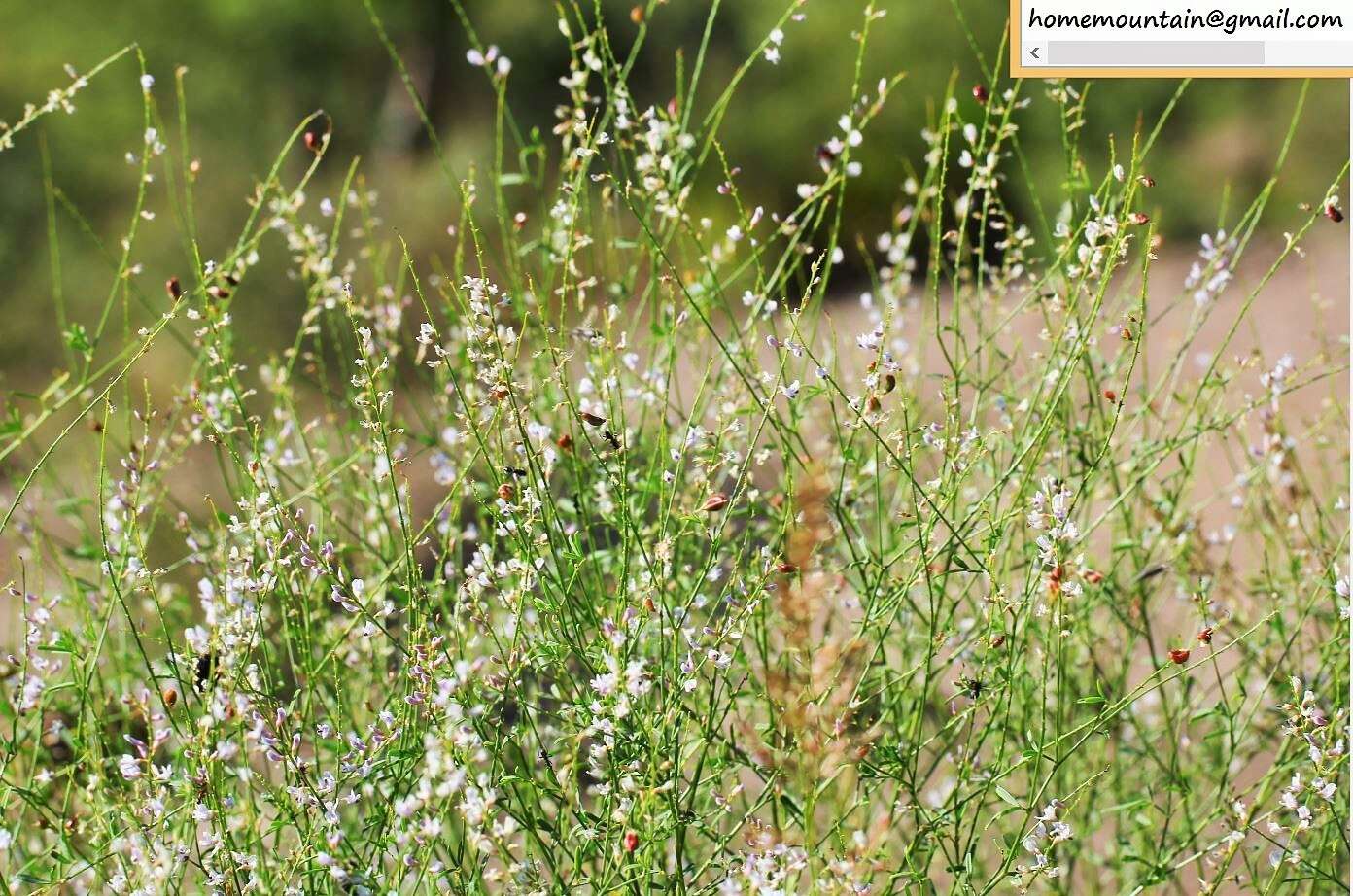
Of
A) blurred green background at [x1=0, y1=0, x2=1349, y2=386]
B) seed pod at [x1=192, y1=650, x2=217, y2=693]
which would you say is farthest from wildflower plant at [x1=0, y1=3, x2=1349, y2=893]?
blurred green background at [x1=0, y1=0, x2=1349, y2=386]

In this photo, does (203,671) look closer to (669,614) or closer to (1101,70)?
(669,614)

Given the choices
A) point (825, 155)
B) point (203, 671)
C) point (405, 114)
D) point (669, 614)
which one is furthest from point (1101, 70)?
point (405, 114)

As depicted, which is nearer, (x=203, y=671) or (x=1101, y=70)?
(x=203, y=671)

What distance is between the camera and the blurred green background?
795 centimetres

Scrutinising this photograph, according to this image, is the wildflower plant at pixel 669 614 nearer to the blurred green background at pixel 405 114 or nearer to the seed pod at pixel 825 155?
the seed pod at pixel 825 155

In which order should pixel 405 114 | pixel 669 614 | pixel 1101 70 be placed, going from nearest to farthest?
pixel 669 614, pixel 1101 70, pixel 405 114

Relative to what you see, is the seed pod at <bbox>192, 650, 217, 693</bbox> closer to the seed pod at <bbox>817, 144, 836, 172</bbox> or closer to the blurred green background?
the seed pod at <bbox>817, 144, 836, 172</bbox>

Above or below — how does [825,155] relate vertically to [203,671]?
above

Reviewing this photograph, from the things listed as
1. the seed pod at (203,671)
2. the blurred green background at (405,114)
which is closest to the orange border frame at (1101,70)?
the seed pod at (203,671)

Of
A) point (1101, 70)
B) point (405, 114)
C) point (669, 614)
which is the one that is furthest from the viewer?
point (405, 114)

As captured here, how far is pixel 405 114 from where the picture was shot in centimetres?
973

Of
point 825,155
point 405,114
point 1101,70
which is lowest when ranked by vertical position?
point 825,155

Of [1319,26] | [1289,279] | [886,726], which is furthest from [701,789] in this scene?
[1289,279]

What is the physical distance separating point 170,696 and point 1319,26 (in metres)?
1.43
